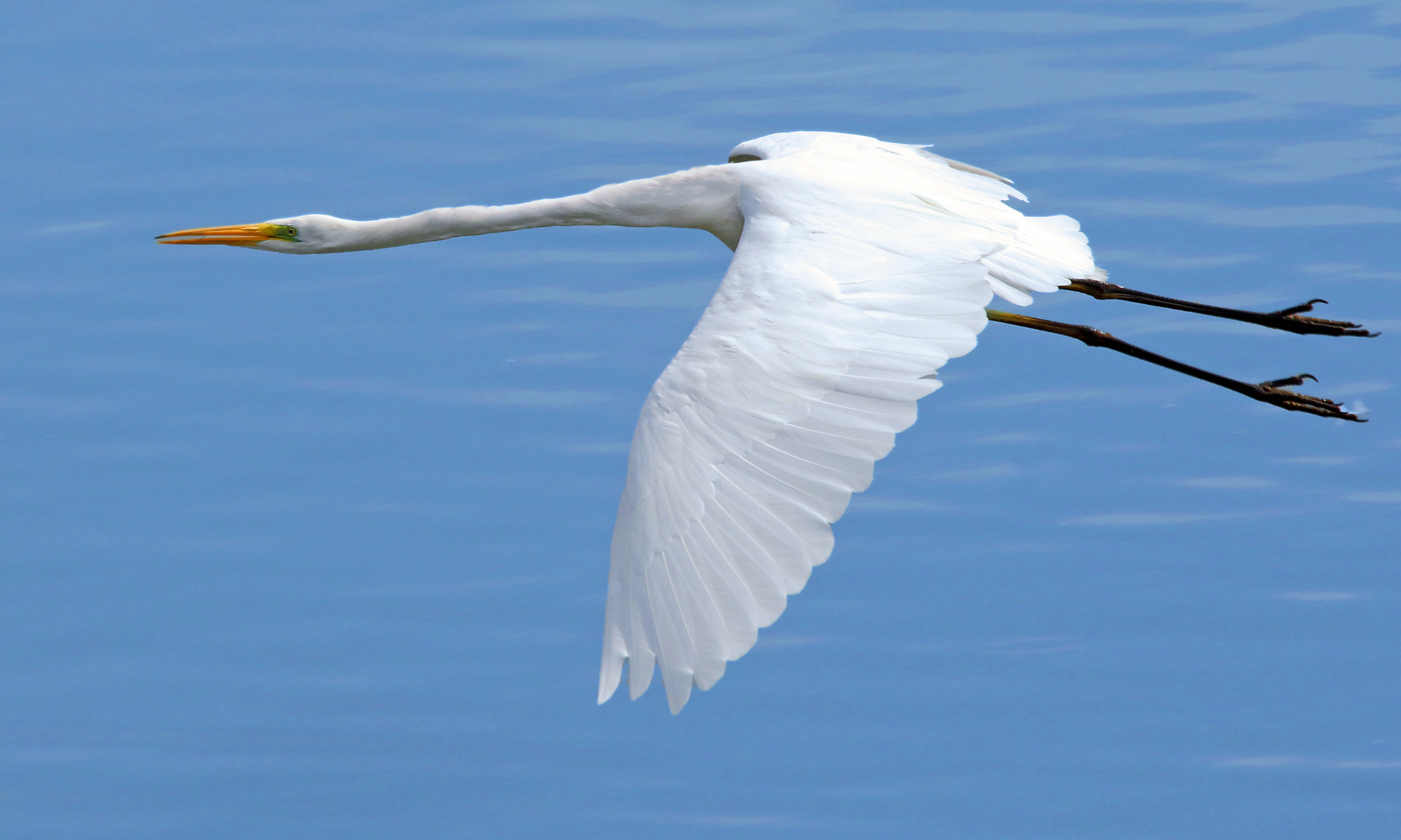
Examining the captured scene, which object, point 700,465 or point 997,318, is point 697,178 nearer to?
point 997,318

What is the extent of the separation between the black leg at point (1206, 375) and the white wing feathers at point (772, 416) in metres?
0.97

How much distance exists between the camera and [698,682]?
368 centimetres

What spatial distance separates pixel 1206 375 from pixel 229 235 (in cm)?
363

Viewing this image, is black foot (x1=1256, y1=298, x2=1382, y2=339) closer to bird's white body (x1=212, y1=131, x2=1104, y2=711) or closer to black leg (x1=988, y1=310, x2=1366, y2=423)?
black leg (x1=988, y1=310, x2=1366, y2=423)

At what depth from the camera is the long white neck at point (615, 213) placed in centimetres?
560

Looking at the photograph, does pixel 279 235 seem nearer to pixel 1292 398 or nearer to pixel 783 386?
pixel 783 386

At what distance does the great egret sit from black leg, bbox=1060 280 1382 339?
0.27 metres

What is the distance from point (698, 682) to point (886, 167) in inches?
99.8

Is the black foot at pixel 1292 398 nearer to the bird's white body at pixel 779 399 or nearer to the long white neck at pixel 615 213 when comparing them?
the bird's white body at pixel 779 399

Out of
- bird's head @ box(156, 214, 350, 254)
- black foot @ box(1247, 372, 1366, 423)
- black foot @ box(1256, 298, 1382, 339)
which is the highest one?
bird's head @ box(156, 214, 350, 254)

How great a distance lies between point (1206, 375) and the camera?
5.86 metres

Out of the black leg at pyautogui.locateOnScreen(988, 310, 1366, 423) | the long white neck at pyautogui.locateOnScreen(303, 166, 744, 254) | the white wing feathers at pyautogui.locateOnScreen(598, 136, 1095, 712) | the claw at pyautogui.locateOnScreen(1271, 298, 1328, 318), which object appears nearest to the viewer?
the white wing feathers at pyautogui.locateOnScreen(598, 136, 1095, 712)

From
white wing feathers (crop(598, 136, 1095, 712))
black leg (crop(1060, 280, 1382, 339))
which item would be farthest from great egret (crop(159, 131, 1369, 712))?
black leg (crop(1060, 280, 1382, 339))

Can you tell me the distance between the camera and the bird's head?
5.97 metres
